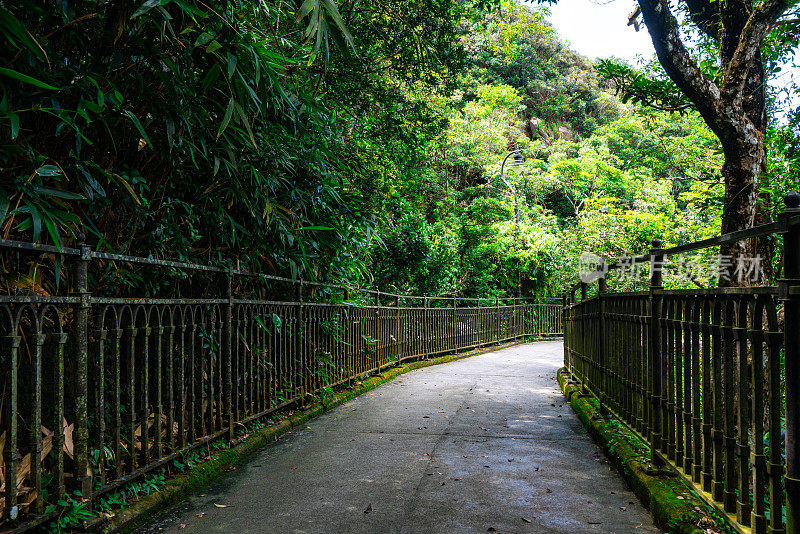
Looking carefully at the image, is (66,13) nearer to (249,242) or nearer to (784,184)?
(249,242)

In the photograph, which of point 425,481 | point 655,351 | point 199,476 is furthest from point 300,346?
point 655,351

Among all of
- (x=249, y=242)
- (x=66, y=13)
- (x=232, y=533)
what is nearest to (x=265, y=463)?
(x=232, y=533)

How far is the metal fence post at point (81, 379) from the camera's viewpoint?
2838 mm

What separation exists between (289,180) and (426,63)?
517 centimetres

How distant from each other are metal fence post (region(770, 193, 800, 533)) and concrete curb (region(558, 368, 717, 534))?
0.91m

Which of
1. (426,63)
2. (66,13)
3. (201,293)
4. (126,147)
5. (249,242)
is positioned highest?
(426,63)

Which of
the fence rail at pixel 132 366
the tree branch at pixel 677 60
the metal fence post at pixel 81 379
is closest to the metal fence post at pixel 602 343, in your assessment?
the tree branch at pixel 677 60

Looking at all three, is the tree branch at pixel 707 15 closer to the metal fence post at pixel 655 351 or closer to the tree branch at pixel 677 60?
the tree branch at pixel 677 60

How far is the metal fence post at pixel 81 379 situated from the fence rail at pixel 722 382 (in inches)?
126

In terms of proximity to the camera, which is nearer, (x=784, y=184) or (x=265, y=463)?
(x=265, y=463)

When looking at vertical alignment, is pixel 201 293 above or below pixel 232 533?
above

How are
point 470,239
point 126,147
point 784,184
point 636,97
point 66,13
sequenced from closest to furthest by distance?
point 66,13, point 126,147, point 784,184, point 636,97, point 470,239

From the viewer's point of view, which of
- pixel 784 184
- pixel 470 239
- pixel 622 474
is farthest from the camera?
pixel 470 239

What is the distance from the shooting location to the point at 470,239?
21.6m
